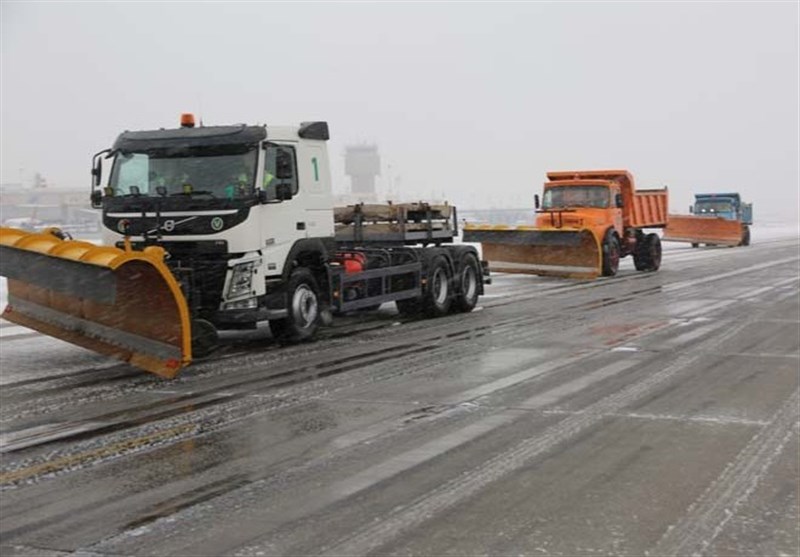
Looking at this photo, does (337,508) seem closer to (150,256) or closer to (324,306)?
(150,256)

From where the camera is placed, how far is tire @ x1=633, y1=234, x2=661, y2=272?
2525cm

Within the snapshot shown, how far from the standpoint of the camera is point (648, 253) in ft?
82.9

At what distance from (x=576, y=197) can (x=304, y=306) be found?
13.9 meters

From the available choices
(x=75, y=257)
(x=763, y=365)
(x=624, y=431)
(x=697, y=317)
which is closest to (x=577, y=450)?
(x=624, y=431)

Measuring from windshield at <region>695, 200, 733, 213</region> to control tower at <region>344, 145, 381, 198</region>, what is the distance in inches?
3682

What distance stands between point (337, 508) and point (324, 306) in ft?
23.9

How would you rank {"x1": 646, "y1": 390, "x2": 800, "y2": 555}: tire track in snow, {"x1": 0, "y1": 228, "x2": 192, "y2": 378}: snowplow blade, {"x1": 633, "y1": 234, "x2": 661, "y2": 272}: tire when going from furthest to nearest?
{"x1": 633, "y1": 234, "x2": 661, "y2": 272}: tire < {"x1": 0, "y1": 228, "x2": 192, "y2": 378}: snowplow blade < {"x1": 646, "y1": 390, "x2": 800, "y2": 555}: tire track in snow

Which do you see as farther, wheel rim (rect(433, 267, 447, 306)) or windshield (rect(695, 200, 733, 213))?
windshield (rect(695, 200, 733, 213))

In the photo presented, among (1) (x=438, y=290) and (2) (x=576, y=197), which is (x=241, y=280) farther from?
(2) (x=576, y=197)

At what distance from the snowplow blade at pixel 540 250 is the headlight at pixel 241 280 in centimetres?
1228

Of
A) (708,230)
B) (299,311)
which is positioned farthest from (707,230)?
(299,311)

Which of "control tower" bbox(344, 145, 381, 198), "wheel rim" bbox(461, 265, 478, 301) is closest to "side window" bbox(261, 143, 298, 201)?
"wheel rim" bbox(461, 265, 478, 301)

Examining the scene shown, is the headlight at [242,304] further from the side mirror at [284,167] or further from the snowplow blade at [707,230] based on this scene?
the snowplow blade at [707,230]

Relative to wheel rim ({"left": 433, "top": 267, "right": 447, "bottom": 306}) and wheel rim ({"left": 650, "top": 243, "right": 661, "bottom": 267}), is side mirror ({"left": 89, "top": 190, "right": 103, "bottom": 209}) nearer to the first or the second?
wheel rim ({"left": 433, "top": 267, "right": 447, "bottom": 306})
